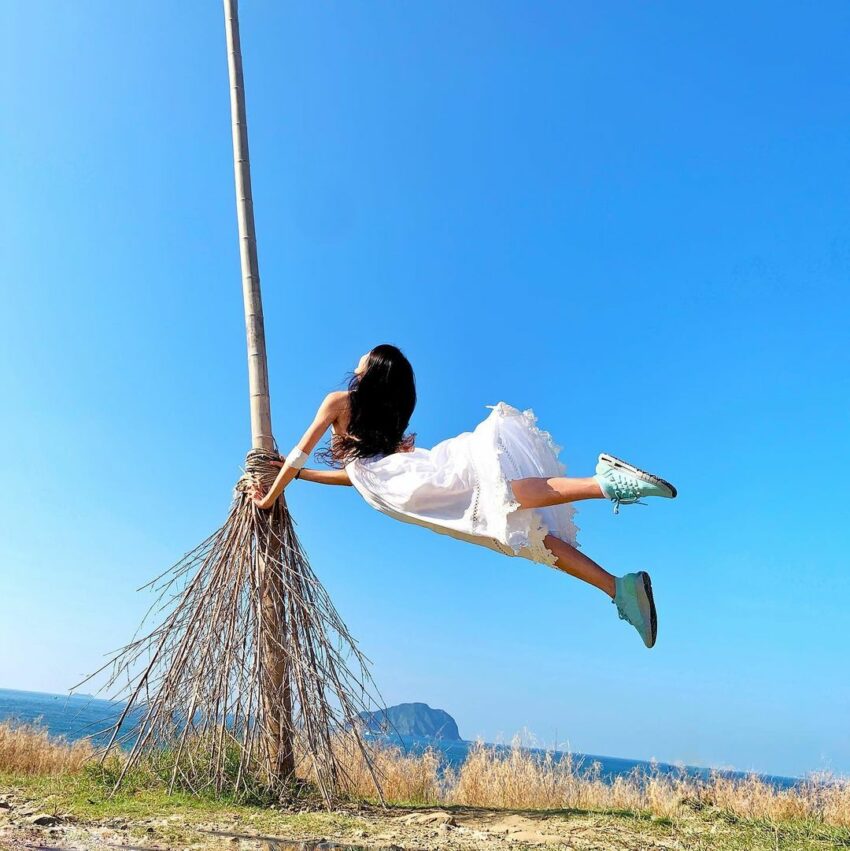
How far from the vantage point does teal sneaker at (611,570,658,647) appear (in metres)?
3.53

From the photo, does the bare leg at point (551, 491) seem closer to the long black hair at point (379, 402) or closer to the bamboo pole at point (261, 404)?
the long black hair at point (379, 402)

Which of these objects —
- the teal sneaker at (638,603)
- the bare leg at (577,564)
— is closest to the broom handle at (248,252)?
the bare leg at (577,564)

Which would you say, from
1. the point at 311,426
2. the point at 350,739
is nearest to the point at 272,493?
the point at 311,426

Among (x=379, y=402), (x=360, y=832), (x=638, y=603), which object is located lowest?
(x=360, y=832)

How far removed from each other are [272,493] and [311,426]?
1.63 feet

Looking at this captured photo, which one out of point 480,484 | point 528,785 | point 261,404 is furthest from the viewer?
point 528,785

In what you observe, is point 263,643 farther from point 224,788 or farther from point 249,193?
point 249,193

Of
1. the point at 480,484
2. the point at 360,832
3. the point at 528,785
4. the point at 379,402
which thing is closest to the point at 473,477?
the point at 480,484

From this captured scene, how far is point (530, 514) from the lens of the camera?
3588 mm

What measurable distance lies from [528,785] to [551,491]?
288cm

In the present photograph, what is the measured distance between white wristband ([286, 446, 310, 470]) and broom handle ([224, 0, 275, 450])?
0.49 meters

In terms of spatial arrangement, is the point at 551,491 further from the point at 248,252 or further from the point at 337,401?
the point at 248,252

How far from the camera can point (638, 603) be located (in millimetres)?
3529

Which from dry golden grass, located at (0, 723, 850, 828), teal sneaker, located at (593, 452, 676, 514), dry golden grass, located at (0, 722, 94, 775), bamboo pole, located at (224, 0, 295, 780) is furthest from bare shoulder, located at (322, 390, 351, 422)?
dry golden grass, located at (0, 722, 94, 775)
